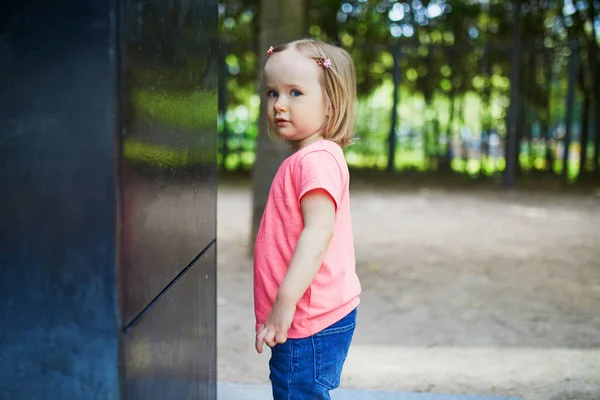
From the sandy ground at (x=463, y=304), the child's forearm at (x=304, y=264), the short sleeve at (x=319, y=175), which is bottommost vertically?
the sandy ground at (x=463, y=304)

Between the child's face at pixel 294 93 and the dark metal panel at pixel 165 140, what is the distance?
242 mm

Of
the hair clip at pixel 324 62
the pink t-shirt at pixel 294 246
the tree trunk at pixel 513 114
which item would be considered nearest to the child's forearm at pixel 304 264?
the pink t-shirt at pixel 294 246

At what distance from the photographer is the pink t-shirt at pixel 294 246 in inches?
71.3

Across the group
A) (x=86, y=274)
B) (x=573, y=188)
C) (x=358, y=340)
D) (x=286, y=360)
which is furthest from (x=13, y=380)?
(x=573, y=188)

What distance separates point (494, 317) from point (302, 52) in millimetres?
3396

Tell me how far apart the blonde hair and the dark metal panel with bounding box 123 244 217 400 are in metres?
0.57

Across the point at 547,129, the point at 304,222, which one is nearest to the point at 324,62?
the point at 304,222

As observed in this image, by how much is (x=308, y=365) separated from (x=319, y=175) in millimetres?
506

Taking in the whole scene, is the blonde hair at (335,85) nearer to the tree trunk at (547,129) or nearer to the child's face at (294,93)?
the child's face at (294,93)

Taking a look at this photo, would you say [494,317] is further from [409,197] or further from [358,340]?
[409,197]

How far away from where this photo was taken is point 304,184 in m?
1.76

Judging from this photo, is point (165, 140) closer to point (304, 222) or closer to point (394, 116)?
point (304, 222)

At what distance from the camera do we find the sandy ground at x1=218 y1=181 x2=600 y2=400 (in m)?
3.61

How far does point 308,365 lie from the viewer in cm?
186
